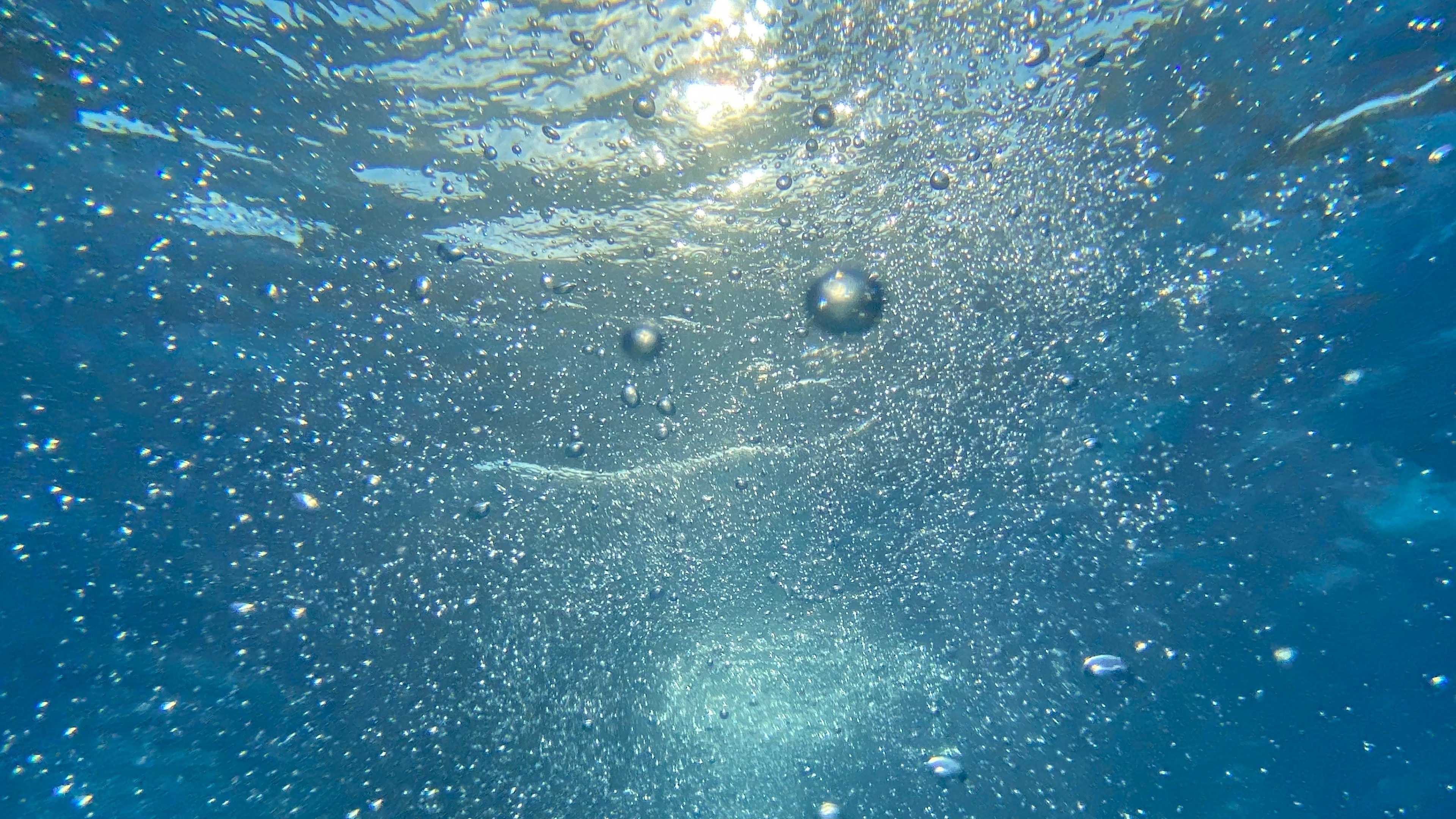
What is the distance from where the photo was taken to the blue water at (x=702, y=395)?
235 inches

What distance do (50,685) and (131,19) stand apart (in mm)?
11068

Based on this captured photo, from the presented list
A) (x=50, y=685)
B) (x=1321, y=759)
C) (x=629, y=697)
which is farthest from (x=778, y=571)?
(x=1321, y=759)

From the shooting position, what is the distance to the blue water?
5.96 meters

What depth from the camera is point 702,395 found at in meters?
9.23

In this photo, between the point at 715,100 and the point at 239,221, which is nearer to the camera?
the point at 715,100

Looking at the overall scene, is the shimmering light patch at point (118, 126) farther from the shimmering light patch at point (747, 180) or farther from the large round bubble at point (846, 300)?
the large round bubble at point (846, 300)

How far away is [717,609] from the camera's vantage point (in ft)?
40.6

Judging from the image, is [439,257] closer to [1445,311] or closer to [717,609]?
[717,609]

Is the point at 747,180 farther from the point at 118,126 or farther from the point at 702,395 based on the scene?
the point at 118,126

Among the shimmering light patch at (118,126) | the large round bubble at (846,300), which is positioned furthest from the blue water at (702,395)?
the large round bubble at (846,300)

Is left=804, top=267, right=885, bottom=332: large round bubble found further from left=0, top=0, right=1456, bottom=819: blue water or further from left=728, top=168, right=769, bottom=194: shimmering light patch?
left=728, top=168, right=769, bottom=194: shimmering light patch

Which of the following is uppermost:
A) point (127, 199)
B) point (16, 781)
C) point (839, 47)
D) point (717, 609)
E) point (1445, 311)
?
point (1445, 311)

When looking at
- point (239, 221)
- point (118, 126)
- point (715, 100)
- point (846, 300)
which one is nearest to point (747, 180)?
point (715, 100)

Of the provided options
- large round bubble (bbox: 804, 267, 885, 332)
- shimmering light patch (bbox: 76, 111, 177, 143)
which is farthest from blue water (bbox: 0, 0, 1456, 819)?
large round bubble (bbox: 804, 267, 885, 332)
